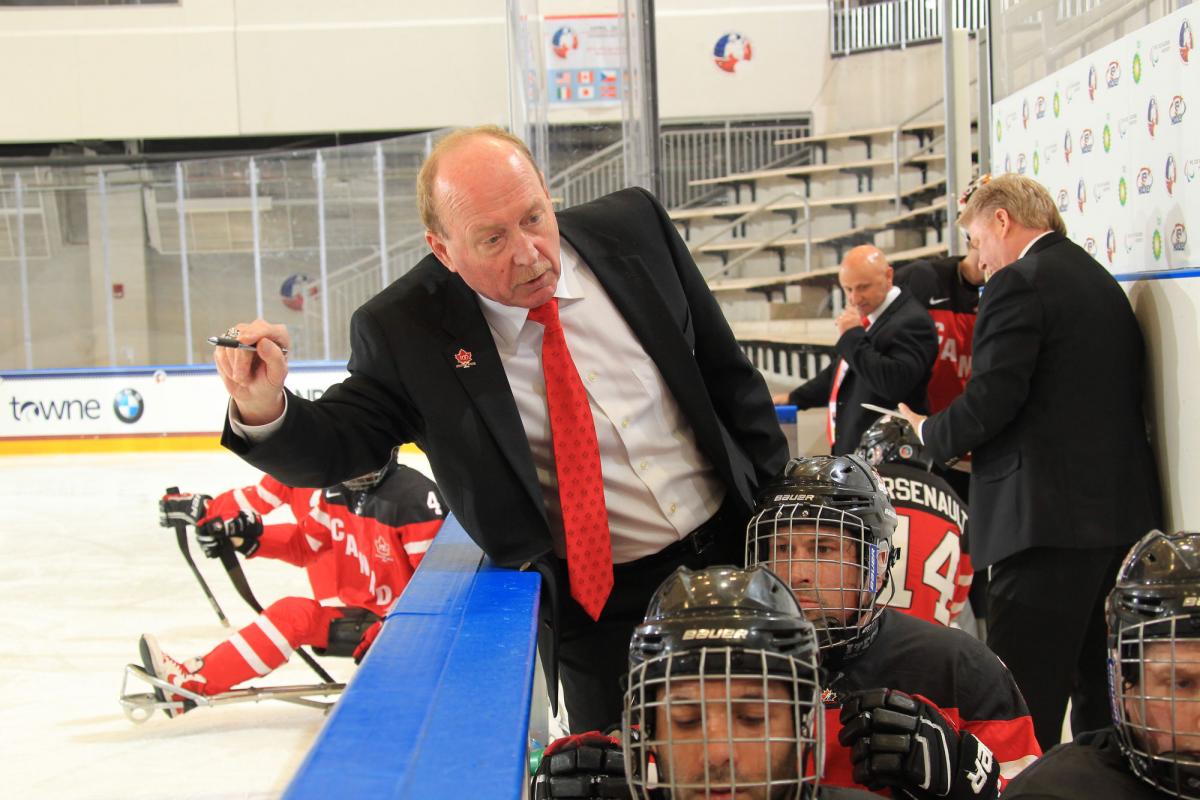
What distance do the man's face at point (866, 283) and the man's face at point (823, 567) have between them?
2.15m

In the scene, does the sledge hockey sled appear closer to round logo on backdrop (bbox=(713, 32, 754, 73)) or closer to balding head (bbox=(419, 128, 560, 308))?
balding head (bbox=(419, 128, 560, 308))

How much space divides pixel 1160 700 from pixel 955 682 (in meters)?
0.41

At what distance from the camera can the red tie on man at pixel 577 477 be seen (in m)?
1.57

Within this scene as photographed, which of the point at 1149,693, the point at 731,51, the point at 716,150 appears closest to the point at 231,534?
the point at 1149,693

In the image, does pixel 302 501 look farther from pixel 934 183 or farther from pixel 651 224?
pixel 934 183

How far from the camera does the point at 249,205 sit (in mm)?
11539

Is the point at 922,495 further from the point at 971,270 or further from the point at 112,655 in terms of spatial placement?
the point at 112,655

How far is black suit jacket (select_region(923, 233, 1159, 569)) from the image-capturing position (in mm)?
2426

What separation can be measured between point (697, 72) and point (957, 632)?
11.3 m

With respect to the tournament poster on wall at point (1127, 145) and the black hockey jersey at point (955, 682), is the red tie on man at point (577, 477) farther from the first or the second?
the tournament poster on wall at point (1127, 145)

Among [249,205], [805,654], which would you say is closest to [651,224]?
[805,654]

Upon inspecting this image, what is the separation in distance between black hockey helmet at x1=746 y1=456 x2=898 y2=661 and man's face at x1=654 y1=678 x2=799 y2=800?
14.7 inches

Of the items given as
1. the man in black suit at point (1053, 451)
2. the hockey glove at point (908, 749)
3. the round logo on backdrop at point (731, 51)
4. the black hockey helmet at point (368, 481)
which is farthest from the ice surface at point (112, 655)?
the round logo on backdrop at point (731, 51)

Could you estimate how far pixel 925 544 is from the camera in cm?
220
